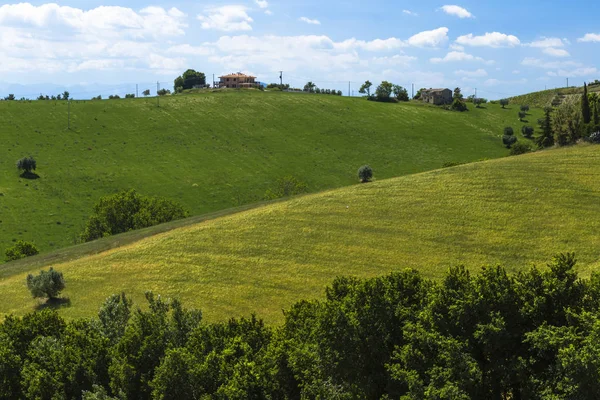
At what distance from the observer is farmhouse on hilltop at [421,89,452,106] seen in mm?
183500

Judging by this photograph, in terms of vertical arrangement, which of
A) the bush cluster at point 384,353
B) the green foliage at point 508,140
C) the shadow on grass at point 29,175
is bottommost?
the bush cluster at point 384,353

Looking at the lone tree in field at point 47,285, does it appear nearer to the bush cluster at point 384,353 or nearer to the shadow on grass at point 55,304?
the shadow on grass at point 55,304

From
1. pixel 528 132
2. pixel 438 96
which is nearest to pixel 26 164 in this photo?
pixel 528 132

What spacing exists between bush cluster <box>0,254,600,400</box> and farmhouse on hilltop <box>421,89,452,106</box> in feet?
548

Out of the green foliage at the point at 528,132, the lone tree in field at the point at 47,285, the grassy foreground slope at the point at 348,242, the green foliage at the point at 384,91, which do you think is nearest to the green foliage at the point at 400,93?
the green foliage at the point at 384,91

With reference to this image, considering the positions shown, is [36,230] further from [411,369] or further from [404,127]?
[404,127]

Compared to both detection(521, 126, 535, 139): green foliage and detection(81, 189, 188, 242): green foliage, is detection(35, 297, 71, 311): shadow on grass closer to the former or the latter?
detection(81, 189, 188, 242): green foliage

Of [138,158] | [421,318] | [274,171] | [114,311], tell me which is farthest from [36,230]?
A: [421,318]

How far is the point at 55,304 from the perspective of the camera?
44281mm

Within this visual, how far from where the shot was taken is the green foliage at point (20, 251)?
2955 inches

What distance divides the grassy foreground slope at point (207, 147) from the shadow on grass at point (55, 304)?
42.5m

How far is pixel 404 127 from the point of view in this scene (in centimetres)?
14900

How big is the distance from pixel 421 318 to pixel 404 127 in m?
131

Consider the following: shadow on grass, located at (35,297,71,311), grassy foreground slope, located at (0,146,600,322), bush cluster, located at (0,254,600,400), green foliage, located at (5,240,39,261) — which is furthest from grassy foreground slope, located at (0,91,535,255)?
bush cluster, located at (0,254,600,400)
